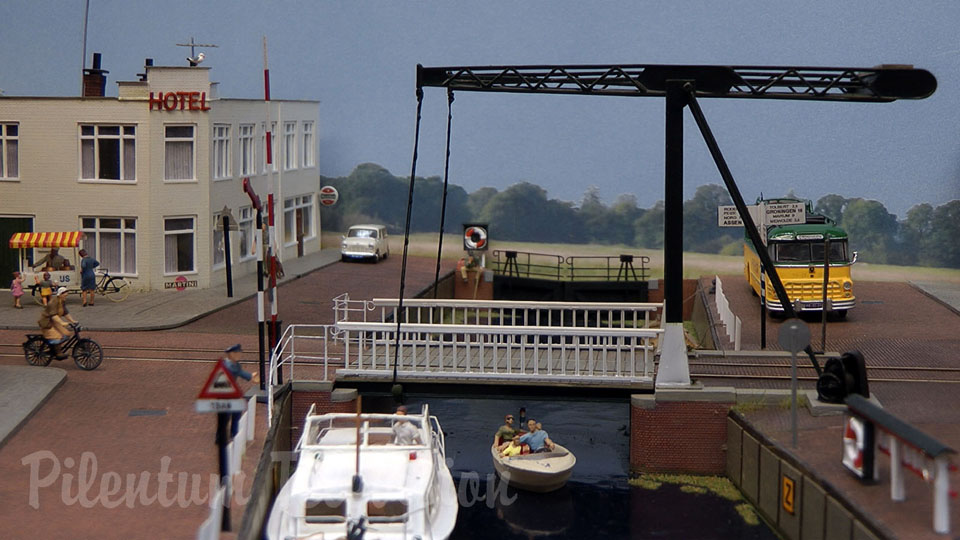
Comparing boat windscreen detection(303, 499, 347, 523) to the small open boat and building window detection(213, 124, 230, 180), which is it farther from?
building window detection(213, 124, 230, 180)

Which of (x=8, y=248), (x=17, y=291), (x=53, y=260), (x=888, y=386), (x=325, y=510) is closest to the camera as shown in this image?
(x=325, y=510)

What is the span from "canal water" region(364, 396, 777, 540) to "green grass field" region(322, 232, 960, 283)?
2826cm

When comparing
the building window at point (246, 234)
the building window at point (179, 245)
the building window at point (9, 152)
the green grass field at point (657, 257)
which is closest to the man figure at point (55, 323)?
the building window at point (179, 245)

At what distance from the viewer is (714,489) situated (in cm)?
2106

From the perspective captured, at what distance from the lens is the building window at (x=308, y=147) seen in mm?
50469

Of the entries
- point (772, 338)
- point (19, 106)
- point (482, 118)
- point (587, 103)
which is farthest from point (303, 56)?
point (772, 338)

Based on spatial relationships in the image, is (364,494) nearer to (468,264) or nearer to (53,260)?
(53,260)

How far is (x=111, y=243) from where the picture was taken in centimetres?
3769

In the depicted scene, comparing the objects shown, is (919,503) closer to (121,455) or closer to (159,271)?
(121,455)

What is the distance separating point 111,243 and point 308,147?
14467 mm

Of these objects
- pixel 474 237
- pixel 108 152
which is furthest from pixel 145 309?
pixel 474 237

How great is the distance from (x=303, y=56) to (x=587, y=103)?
15918 mm

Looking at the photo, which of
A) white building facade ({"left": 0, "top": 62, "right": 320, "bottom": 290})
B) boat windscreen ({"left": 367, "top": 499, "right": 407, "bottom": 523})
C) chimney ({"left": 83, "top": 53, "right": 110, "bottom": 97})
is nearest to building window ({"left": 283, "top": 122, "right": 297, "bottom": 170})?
chimney ({"left": 83, "top": 53, "right": 110, "bottom": 97})

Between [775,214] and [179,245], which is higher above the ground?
[775,214]
